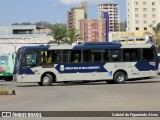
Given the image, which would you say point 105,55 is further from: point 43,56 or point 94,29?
point 94,29

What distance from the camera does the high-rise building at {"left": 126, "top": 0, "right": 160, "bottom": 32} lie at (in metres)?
171

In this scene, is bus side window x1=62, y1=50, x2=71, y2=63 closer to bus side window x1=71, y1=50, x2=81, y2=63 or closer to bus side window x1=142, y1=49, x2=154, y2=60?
bus side window x1=71, y1=50, x2=81, y2=63

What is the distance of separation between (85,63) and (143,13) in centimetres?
14254

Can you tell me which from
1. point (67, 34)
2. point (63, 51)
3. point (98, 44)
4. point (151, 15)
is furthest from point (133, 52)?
point (151, 15)

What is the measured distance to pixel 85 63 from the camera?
3200 centimetres

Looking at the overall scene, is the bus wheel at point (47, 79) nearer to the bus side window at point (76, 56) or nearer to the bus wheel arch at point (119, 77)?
the bus side window at point (76, 56)

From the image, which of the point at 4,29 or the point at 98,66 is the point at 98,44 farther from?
the point at 4,29

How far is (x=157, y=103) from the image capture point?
689 inches

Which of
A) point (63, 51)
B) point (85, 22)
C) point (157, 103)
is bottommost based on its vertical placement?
point (157, 103)

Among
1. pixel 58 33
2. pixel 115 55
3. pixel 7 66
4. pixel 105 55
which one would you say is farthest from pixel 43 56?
pixel 58 33

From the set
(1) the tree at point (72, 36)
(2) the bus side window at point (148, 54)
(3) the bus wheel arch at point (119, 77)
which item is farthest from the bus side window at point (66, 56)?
(1) the tree at point (72, 36)

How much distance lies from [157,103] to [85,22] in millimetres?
164976

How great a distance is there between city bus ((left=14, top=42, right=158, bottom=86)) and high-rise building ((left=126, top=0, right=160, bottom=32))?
139m

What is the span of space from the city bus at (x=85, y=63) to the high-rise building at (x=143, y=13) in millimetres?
138528
